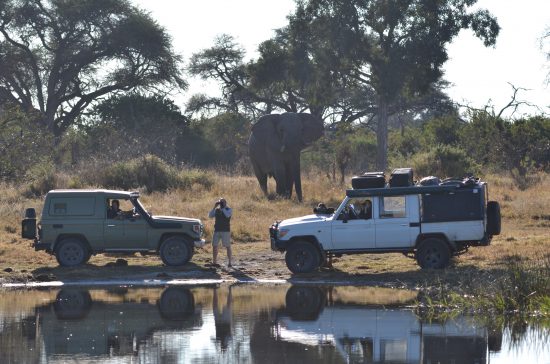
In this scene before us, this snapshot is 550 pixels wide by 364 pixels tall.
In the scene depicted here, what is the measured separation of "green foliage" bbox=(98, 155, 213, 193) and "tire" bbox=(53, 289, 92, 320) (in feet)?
67.3

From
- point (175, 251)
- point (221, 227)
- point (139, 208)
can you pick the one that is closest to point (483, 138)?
point (221, 227)

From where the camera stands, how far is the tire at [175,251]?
88.8ft

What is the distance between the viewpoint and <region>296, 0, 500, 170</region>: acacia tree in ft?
186

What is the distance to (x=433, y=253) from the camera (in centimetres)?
2509

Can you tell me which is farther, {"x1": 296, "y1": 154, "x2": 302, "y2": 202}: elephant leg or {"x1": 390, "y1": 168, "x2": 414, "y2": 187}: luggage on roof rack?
{"x1": 296, "y1": 154, "x2": 302, "y2": 202}: elephant leg

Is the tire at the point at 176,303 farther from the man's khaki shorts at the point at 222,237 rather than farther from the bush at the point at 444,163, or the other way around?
the bush at the point at 444,163

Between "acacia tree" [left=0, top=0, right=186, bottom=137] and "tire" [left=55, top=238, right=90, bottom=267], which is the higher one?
"acacia tree" [left=0, top=0, right=186, bottom=137]

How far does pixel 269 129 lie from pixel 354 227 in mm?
18403

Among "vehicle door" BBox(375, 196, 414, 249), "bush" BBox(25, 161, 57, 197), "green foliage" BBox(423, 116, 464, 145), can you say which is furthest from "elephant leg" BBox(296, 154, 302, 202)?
"green foliage" BBox(423, 116, 464, 145)

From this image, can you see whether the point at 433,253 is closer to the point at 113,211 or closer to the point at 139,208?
the point at 139,208

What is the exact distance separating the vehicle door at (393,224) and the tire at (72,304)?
580 cm

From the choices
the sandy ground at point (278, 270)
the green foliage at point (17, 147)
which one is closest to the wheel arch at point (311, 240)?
the sandy ground at point (278, 270)

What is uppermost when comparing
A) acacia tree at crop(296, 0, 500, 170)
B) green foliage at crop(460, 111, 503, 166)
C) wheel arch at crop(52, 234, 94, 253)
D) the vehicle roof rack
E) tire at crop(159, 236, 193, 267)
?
acacia tree at crop(296, 0, 500, 170)

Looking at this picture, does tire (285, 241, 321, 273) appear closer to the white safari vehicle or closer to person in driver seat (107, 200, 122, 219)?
the white safari vehicle
